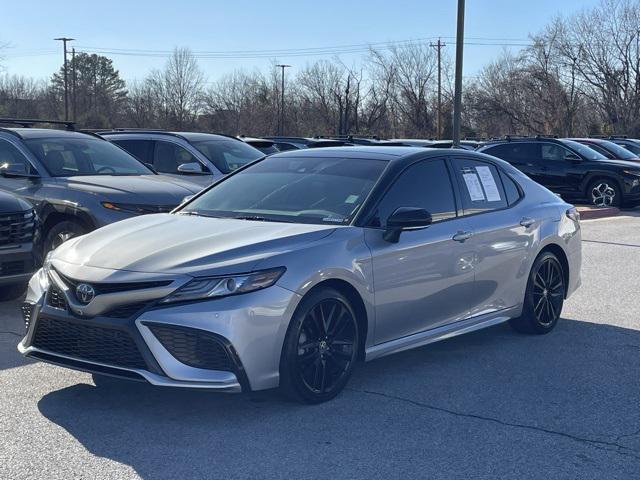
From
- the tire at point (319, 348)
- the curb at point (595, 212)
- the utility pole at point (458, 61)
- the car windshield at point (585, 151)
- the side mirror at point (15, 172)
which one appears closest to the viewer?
the tire at point (319, 348)

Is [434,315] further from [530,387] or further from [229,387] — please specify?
[229,387]

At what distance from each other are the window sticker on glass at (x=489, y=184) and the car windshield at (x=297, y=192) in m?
1.15

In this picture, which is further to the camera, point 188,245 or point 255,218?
point 255,218

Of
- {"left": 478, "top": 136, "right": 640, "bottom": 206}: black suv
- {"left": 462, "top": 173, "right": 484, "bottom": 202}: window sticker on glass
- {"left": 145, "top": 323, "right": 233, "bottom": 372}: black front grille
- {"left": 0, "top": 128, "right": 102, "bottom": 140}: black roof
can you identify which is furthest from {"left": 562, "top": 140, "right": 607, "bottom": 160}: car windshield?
{"left": 145, "top": 323, "right": 233, "bottom": 372}: black front grille

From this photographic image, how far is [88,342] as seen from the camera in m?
4.88

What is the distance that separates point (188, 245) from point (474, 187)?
263 centimetres

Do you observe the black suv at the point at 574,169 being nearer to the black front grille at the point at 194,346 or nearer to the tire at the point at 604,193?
the tire at the point at 604,193

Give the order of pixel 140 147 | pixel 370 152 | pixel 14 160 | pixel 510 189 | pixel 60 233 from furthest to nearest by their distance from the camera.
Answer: pixel 140 147 → pixel 14 160 → pixel 60 233 → pixel 510 189 → pixel 370 152

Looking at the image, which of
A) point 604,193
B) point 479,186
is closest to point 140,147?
point 479,186

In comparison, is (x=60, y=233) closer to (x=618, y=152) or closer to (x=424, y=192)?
(x=424, y=192)

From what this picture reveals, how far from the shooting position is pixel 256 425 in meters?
4.87

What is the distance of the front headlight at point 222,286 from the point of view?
186 inches

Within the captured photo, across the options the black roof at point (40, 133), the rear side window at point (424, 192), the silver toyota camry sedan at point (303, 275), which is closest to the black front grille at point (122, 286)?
the silver toyota camry sedan at point (303, 275)

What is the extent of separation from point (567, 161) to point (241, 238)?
1742cm
